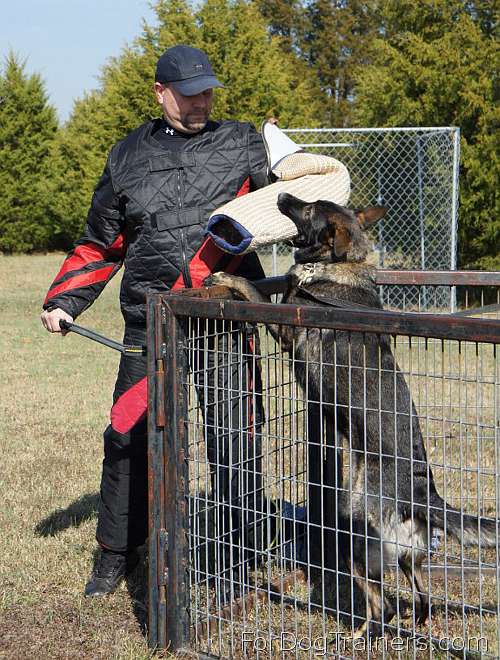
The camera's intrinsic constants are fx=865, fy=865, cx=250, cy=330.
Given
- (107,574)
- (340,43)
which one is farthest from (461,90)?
(340,43)

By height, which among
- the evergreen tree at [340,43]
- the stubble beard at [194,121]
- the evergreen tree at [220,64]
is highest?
the evergreen tree at [340,43]

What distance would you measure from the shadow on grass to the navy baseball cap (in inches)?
91.7

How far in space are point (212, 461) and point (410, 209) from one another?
1007 centimetres

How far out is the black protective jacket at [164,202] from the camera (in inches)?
133

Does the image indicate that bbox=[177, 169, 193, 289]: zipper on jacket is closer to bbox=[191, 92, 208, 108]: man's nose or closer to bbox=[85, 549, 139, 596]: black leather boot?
bbox=[191, 92, 208, 108]: man's nose

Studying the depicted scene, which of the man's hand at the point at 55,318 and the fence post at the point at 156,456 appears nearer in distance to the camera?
the fence post at the point at 156,456

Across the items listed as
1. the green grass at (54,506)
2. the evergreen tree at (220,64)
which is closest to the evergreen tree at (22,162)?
the evergreen tree at (220,64)

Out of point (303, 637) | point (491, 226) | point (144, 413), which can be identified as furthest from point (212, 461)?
point (491, 226)

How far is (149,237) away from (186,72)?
0.65 metres

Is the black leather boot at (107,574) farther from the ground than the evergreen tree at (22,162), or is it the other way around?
the evergreen tree at (22,162)

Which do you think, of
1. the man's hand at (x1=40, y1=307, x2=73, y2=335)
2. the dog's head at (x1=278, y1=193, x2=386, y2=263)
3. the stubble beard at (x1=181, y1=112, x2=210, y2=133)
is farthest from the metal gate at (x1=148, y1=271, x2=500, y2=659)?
the stubble beard at (x1=181, y1=112, x2=210, y2=133)

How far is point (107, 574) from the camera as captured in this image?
3.66 meters

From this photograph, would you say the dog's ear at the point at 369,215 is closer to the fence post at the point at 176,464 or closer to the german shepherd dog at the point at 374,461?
the german shepherd dog at the point at 374,461

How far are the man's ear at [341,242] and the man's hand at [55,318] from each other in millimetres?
1094
